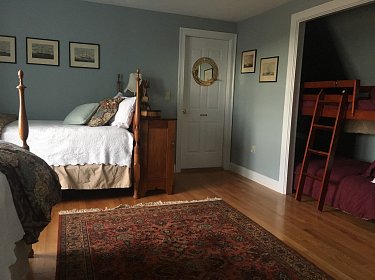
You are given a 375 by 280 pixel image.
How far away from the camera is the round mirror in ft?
15.8

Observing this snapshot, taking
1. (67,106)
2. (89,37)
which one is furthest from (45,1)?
(67,106)

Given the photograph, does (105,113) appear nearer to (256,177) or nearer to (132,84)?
(132,84)

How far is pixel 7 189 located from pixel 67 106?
3.21 meters

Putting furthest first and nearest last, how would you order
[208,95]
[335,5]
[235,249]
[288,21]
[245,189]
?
1. [208,95]
2. [245,189]
3. [288,21]
4. [335,5]
5. [235,249]

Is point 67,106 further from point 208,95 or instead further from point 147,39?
point 208,95

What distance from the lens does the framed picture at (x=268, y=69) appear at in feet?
13.4

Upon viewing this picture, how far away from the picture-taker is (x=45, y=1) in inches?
156

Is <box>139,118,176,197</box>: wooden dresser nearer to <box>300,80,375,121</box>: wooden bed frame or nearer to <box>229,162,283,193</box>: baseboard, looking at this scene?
<box>229,162,283,193</box>: baseboard

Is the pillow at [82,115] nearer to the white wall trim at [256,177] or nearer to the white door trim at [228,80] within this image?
the white door trim at [228,80]

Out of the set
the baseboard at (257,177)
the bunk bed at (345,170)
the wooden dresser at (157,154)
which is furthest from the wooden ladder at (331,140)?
the wooden dresser at (157,154)

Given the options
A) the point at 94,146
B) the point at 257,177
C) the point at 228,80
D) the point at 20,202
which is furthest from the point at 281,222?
the point at 228,80

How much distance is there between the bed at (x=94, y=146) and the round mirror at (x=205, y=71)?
1623mm

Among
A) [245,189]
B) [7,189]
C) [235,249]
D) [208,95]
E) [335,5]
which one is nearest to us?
[7,189]

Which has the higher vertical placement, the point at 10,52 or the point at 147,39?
the point at 147,39
